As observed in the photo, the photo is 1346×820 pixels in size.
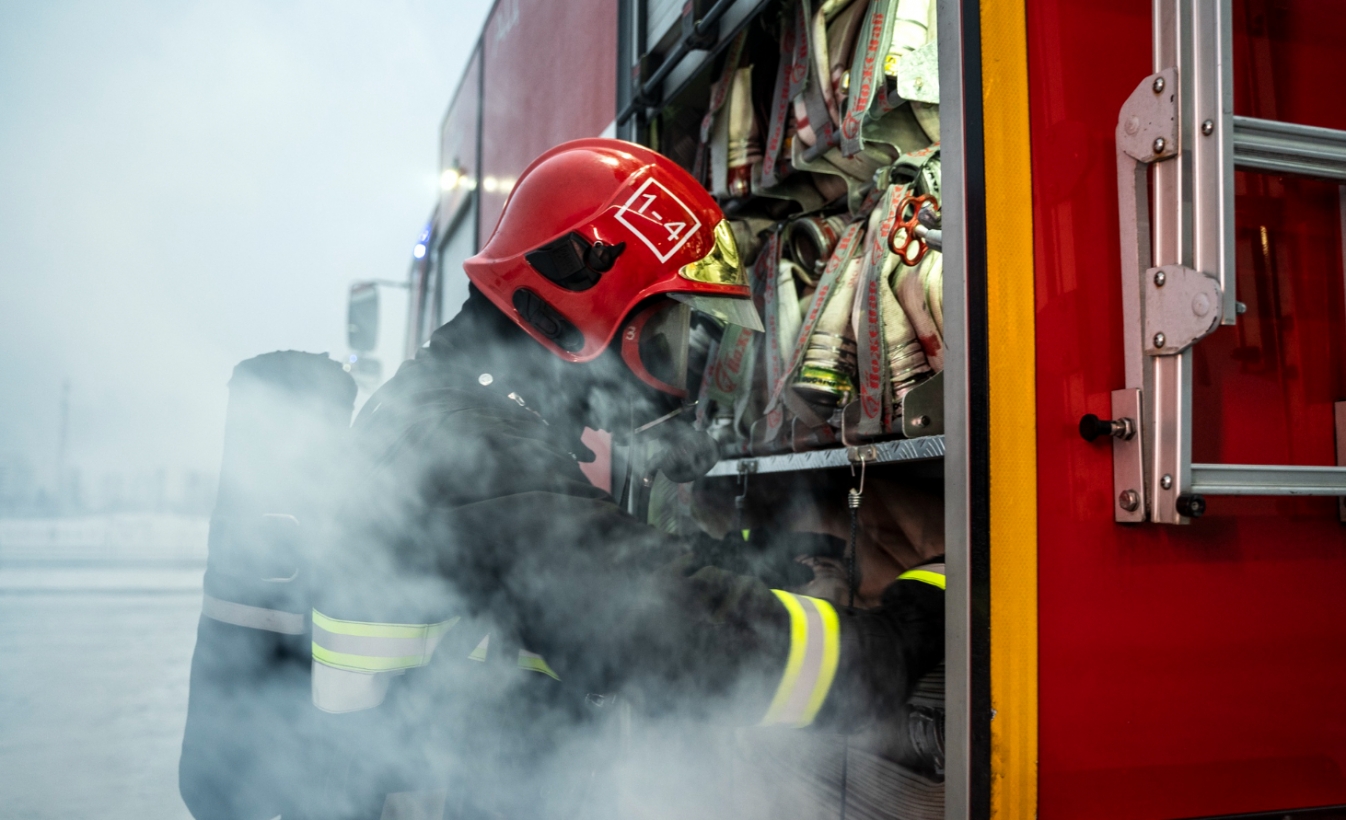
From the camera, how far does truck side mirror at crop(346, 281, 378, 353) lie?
3561 mm

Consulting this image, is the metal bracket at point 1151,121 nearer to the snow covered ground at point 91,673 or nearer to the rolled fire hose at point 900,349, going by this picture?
the rolled fire hose at point 900,349

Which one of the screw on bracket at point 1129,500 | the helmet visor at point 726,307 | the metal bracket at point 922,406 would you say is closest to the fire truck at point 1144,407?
the screw on bracket at point 1129,500

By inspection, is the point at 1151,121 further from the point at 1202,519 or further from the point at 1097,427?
the point at 1202,519

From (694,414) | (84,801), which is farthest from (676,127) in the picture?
(84,801)

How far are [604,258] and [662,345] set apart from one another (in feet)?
0.92

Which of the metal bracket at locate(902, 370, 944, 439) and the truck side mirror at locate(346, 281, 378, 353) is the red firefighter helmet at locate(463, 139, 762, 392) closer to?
the metal bracket at locate(902, 370, 944, 439)

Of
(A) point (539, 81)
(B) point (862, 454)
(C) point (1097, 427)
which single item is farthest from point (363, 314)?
(C) point (1097, 427)

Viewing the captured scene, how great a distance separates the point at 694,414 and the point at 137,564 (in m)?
1.48

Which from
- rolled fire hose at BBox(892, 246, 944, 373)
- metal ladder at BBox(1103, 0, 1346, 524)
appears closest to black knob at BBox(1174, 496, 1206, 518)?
metal ladder at BBox(1103, 0, 1346, 524)

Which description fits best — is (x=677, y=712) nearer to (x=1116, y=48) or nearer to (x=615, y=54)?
(x=1116, y=48)

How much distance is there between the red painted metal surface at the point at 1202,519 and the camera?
1072 millimetres

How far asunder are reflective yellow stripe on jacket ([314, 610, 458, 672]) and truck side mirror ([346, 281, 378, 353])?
7.81 feet

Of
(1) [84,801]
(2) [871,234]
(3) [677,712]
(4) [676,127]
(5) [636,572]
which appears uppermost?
(4) [676,127]

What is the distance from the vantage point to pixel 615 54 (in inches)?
115
